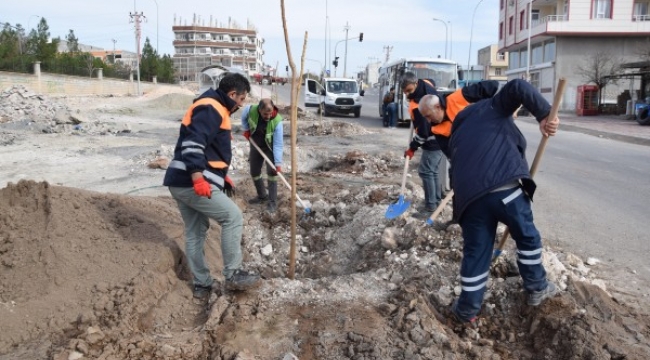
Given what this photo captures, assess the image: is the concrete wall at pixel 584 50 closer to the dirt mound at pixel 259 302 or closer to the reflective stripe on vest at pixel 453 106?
Result: the reflective stripe on vest at pixel 453 106

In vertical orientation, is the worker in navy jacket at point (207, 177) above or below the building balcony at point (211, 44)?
below

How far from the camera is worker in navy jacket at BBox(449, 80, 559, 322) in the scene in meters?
3.53

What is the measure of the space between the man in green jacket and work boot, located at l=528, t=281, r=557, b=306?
3867mm

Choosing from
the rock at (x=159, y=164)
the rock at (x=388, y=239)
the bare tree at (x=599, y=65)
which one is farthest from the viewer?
the bare tree at (x=599, y=65)

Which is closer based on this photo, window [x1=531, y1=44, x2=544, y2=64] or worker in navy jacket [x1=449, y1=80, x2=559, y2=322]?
worker in navy jacket [x1=449, y1=80, x2=559, y2=322]

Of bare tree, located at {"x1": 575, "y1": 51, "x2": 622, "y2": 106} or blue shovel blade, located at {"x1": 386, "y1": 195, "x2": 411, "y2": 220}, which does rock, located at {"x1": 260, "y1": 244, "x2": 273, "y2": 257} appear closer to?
blue shovel blade, located at {"x1": 386, "y1": 195, "x2": 411, "y2": 220}

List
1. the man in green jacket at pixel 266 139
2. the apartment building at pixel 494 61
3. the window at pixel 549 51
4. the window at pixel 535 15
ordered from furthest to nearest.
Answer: the apartment building at pixel 494 61, the window at pixel 535 15, the window at pixel 549 51, the man in green jacket at pixel 266 139

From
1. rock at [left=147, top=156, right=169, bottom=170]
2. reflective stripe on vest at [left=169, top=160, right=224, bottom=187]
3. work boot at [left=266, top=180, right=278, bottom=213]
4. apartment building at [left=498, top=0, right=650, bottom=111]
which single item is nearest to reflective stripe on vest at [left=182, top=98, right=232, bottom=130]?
reflective stripe on vest at [left=169, top=160, right=224, bottom=187]

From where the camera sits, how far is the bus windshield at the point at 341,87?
27.0 m

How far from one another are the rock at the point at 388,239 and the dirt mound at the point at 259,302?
0.01 meters

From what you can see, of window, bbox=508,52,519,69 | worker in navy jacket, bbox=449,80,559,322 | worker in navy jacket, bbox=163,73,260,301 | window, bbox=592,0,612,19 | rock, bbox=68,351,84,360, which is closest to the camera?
rock, bbox=68,351,84,360

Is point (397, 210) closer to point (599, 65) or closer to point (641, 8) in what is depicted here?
point (599, 65)

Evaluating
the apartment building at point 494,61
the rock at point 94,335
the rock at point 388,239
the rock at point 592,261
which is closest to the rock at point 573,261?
the rock at point 592,261

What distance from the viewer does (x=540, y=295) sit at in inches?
148
